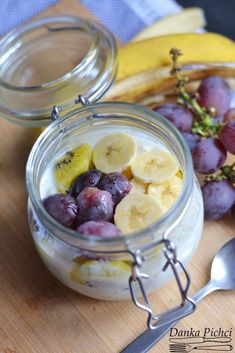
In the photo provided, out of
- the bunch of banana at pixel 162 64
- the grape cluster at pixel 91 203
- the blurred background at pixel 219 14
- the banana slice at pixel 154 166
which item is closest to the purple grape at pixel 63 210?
the grape cluster at pixel 91 203

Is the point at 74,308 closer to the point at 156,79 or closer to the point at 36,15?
the point at 156,79

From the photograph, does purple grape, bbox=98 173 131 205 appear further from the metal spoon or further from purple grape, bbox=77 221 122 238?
the metal spoon

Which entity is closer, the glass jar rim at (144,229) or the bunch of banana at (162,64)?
the glass jar rim at (144,229)

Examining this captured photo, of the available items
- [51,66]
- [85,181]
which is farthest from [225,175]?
[51,66]

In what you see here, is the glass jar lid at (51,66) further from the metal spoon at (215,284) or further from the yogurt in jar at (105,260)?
the metal spoon at (215,284)

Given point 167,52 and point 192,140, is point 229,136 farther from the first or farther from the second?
point 167,52

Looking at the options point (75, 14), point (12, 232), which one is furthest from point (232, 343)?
point (75, 14)
